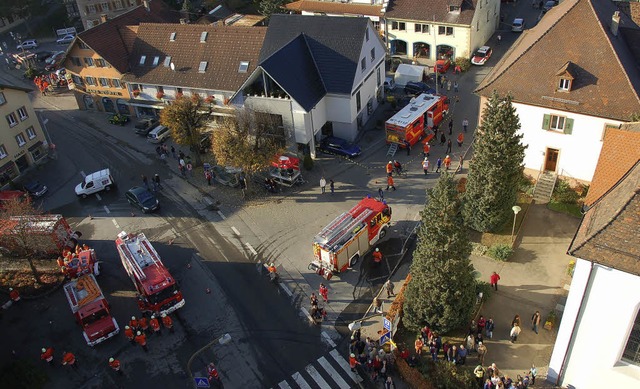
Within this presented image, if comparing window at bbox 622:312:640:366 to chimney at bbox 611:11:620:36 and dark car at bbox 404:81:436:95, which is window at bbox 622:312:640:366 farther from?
dark car at bbox 404:81:436:95

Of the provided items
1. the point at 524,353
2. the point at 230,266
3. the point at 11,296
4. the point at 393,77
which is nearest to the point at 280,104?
the point at 230,266

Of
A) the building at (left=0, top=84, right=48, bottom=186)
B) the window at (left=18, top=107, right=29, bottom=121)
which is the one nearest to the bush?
the building at (left=0, top=84, right=48, bottom=186)

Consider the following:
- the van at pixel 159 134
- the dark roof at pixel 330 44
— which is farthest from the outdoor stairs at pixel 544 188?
the van at pixel 159 134

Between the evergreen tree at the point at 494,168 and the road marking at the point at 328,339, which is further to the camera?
the evergreen tree at the point at 494,168

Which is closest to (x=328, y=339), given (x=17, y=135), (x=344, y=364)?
(x=344, y=364)

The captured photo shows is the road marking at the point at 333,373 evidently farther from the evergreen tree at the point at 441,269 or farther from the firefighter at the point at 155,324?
the firefighter at the point at 155,324

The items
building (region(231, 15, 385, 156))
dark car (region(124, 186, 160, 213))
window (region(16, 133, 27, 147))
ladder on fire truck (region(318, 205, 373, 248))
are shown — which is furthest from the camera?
window (region(16, 133, 27, 147))

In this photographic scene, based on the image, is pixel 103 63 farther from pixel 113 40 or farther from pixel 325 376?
pixel 325 376
